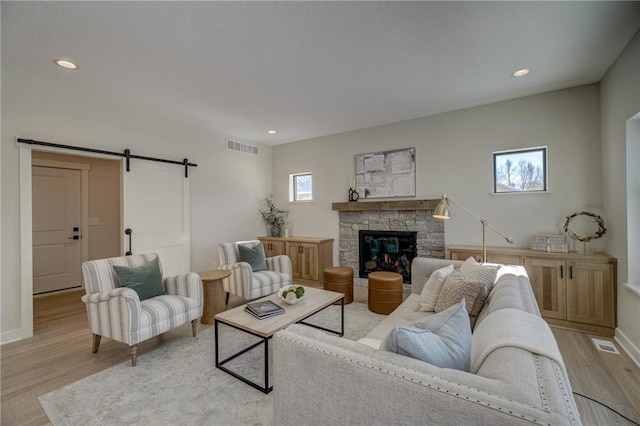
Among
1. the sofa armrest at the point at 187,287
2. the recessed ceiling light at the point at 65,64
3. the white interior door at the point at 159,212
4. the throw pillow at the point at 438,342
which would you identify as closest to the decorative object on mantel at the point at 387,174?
the white interior door at the point at 159,212

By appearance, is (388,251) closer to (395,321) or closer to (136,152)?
(395,321)

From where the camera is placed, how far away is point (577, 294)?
2910 millimetres

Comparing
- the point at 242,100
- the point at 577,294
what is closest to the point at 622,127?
the point at 577,294

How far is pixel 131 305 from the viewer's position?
88.7 inches

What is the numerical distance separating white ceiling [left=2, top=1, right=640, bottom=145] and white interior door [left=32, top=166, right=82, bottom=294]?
2.07 metres

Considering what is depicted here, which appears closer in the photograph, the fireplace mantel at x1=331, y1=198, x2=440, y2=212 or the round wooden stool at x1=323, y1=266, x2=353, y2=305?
the round wooden stool at x1=323, y1=266, x2=353, y2=305

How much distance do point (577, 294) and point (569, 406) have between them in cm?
305

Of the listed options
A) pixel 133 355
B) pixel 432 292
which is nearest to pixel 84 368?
pixel 133 355

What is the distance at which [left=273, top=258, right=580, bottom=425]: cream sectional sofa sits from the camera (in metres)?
0.73

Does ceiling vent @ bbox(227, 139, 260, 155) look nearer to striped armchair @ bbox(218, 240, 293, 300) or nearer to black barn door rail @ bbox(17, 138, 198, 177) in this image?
black barn door rail @ bbox(17, 138, 198, 177)

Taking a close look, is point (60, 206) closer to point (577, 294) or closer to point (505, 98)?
point (505, 98)

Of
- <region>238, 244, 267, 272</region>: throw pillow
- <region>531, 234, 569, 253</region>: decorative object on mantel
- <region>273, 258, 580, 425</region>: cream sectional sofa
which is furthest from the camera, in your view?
<region>238, 244, 267, 272</region>: throw pillow

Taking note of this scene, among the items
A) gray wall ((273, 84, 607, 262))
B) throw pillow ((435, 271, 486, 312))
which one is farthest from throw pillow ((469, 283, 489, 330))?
gray wall ((273, 84, 607, 262))

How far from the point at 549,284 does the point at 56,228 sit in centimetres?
701
